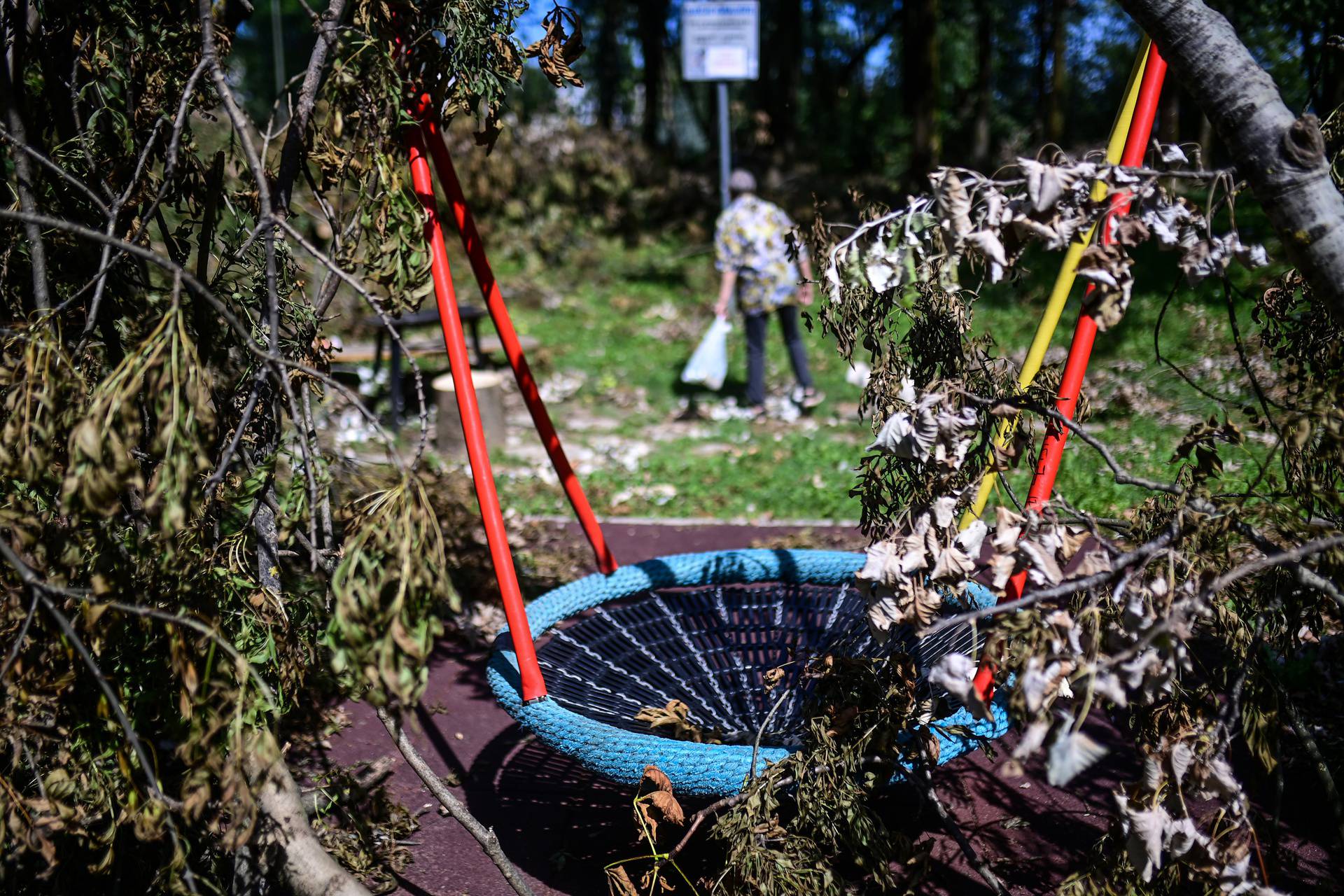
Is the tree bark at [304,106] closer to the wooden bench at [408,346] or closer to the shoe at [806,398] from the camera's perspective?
the wooden bench at [408,346]

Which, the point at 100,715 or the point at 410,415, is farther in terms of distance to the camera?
the point at 410,415

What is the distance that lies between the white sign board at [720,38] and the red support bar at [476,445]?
7275mm

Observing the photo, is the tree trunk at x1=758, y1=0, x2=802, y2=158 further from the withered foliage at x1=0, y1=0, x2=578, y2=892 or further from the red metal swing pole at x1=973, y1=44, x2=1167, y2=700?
the withered foliage at x1=0, y1=0, x2=578, y2=892

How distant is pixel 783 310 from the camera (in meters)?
7.81

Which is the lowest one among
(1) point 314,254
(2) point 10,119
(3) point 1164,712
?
(3) point 1164,712

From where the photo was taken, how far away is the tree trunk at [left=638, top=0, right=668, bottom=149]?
663 inches

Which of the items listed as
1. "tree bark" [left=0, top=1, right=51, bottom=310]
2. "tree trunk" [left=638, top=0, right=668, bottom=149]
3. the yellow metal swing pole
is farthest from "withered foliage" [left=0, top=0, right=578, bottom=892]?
"tree trunk" [left=638, top=0, right=668, bottom=149]

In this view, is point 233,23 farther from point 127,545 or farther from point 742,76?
point 742,76

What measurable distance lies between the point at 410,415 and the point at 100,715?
612cm

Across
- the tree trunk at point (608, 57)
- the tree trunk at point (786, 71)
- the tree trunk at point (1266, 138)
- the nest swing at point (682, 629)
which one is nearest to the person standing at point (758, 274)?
the nest swing at point (682, 629)

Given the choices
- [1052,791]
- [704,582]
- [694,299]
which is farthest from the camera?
[694,299]

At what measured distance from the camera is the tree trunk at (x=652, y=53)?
55.3 ft

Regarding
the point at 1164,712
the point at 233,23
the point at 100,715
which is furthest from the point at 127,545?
the point at 1164,712

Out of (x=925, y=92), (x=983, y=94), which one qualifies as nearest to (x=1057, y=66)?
(x=983, y=94)
